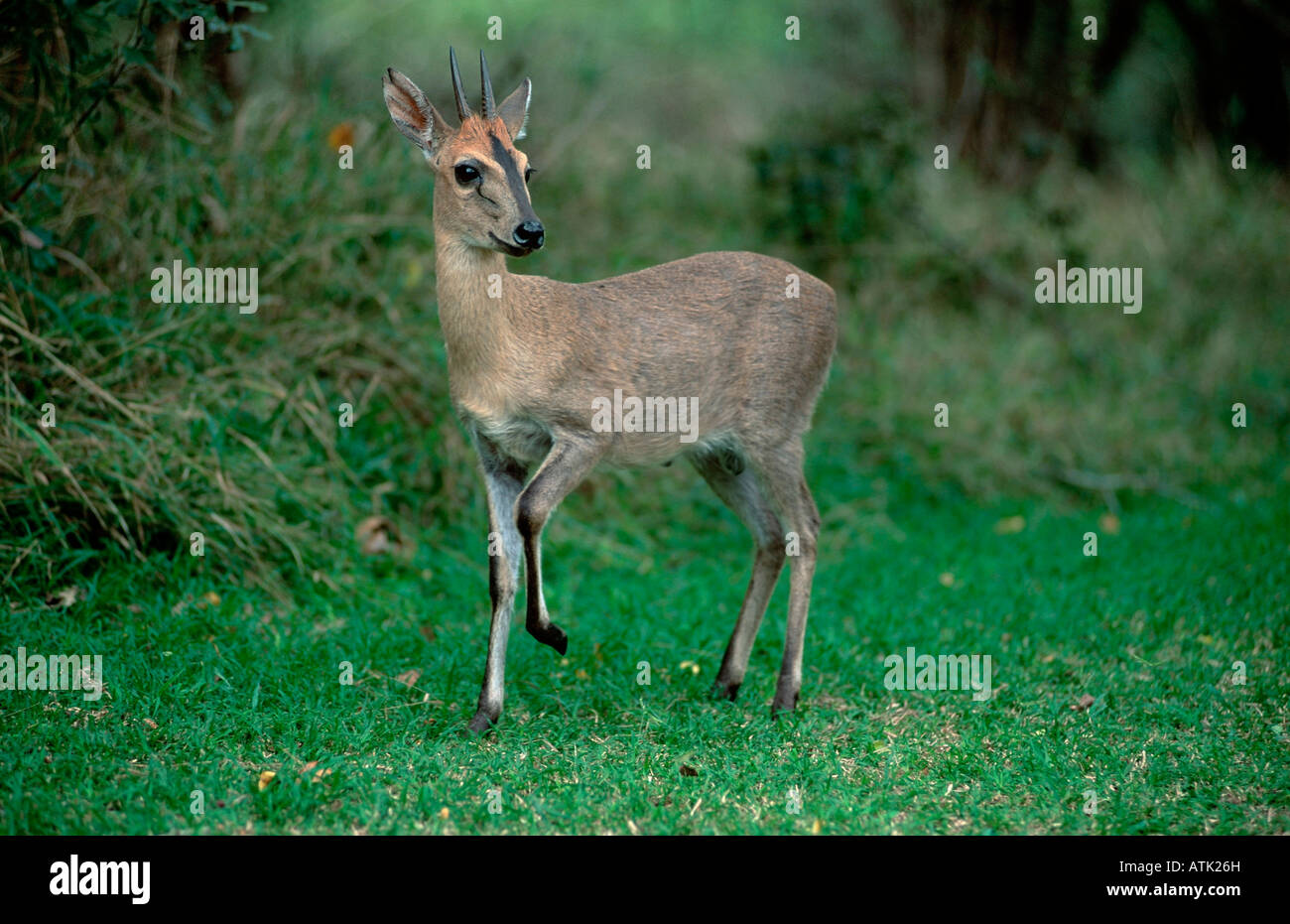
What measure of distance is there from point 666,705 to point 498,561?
95 cm

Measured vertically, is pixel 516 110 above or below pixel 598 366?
above

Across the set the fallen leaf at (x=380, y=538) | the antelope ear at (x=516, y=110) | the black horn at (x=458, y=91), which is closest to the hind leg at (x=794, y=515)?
the antelope ear at (x=516, y=110)

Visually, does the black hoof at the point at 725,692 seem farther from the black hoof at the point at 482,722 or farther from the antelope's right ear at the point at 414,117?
the antelope's right ear at the point at 414,117

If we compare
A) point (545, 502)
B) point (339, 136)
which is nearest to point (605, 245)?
point (339, 136)

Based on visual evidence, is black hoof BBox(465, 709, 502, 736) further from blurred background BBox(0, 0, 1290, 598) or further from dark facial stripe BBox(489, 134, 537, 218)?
dark facial stripe BBox(489, 134, 537, 218)

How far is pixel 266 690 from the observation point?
17.0 ft

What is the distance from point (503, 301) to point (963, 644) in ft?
9.02

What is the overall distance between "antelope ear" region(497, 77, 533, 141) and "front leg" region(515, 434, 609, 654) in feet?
4.12

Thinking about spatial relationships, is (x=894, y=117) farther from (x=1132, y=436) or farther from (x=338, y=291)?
(x=338, y=291)

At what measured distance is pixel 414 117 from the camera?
5.05 m

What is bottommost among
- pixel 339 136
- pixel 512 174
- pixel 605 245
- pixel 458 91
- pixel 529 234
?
pixel 529 234

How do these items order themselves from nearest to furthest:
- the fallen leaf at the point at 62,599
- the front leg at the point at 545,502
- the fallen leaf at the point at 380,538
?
the front leg at the point at 545,502 < the fallen leaf at the point at 62,599 < the fallen leaf at the point at 380,538

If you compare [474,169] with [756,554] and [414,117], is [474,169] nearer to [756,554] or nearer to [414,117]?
[414,117]

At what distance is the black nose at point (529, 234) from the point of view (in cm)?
462
